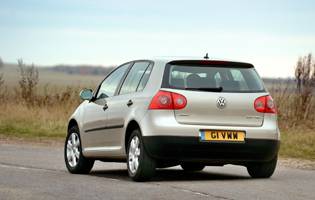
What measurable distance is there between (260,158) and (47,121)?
14762 millimetres

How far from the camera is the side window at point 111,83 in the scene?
13.2 metres

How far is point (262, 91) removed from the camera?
12.3 meters

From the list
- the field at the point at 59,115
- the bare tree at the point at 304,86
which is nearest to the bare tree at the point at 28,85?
the field at the point at 59,115

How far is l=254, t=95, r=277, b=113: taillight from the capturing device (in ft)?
39.7

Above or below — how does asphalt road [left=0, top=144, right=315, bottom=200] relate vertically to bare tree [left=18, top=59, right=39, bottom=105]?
above

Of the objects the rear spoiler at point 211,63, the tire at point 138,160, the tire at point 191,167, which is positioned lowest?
the tire at point 191,167

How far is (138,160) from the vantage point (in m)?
11.8

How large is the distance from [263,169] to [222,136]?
107cm

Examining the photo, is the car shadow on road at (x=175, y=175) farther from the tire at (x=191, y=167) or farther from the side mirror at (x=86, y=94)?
the side mirror at (x=86, y=94)

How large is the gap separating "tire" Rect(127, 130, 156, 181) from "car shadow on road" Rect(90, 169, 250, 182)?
44 cm

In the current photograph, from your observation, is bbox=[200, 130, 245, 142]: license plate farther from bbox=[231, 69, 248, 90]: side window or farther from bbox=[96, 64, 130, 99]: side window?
bbox=[96, 64, 130, 99]: side window

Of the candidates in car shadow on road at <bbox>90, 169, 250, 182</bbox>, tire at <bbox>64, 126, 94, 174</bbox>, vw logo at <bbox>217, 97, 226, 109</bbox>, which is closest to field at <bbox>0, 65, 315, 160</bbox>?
car shadow on road at <bbox>90, 169, 250, 182</bbox>

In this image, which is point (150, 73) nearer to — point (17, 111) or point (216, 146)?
point (216, 146)

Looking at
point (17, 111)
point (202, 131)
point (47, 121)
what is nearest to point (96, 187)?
point (202, 131)
